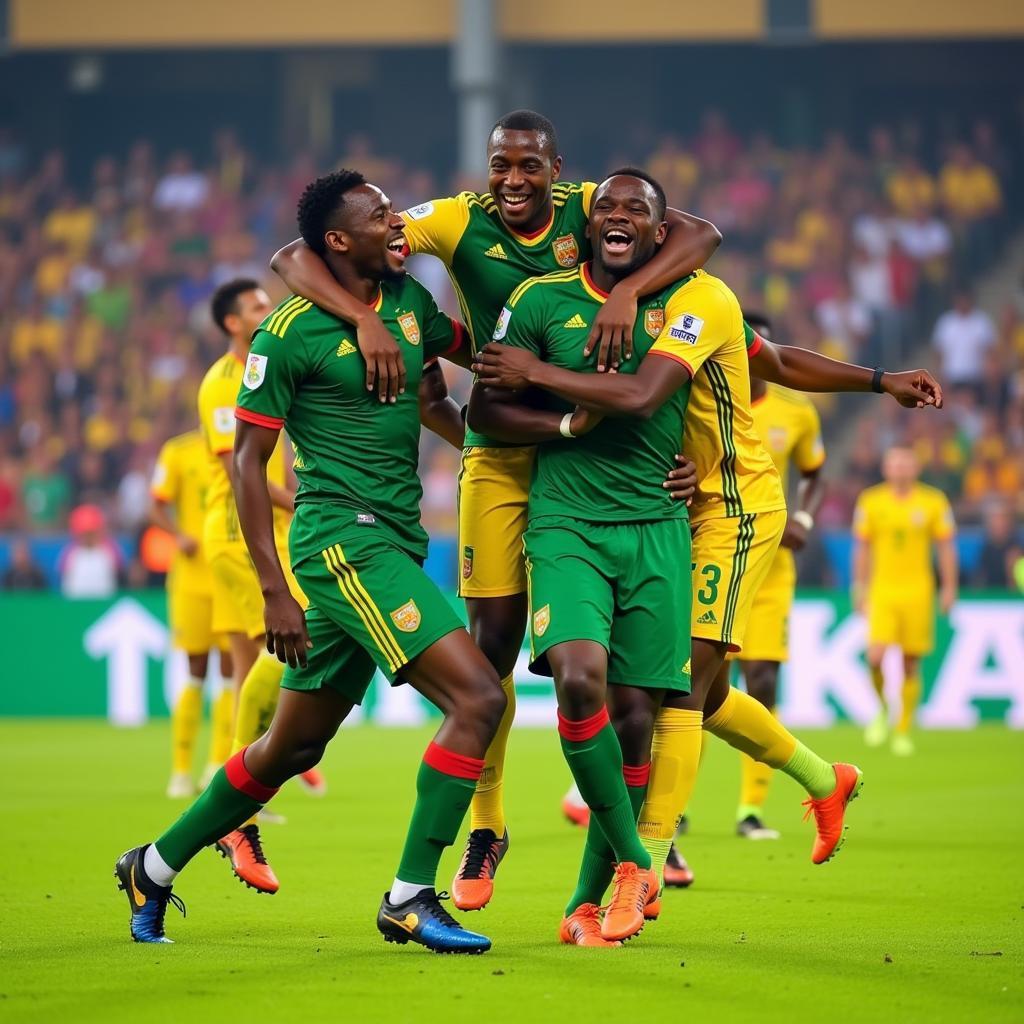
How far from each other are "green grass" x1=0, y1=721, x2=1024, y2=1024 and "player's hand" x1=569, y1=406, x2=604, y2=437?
164 cm

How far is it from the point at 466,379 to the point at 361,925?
15.5m

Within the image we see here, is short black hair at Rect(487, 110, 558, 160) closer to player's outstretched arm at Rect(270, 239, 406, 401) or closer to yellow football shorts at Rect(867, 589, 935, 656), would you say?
player's outstretched arm at Rect(270, 239, 406, 401)

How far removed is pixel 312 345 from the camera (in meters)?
5.76

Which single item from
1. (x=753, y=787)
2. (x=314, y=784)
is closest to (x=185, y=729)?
(x=314, y=784)

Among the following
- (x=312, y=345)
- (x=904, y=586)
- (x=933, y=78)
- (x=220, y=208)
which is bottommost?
(x=904, y=586)

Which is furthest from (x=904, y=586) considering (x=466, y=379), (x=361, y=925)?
(x=361, y=925)

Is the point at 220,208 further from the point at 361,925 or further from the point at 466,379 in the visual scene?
the point at 361,925

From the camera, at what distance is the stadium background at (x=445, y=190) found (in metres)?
18.2

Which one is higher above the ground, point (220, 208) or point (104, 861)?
point (220, 208)

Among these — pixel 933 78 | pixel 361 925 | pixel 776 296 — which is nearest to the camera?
pixel 361 925

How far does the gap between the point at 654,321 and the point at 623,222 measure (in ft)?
1.12

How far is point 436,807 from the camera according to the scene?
559 centimetres

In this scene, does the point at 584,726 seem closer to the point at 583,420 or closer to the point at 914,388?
the point at 583,420

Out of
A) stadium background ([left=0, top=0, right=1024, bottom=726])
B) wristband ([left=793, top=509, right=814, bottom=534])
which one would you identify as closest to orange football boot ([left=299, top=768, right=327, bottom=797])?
wristband ([left=793, top=509, right=814, bottom=534])
